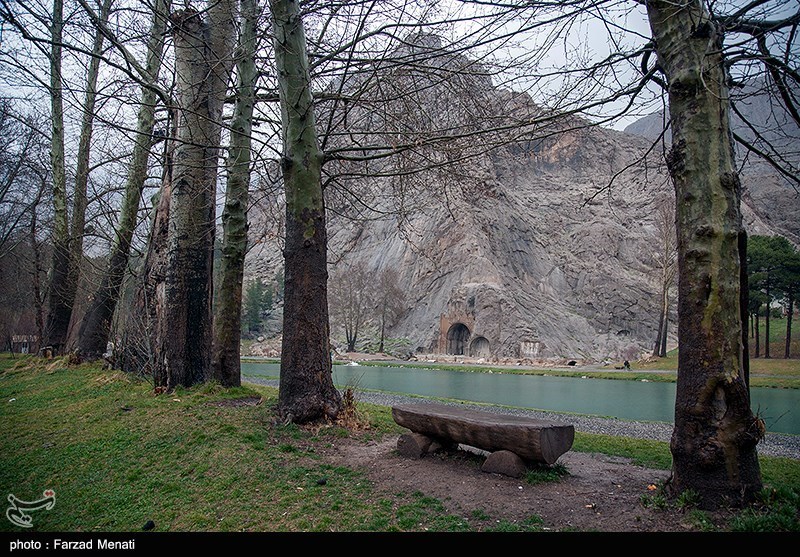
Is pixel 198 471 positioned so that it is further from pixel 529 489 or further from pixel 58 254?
pixel 58 254

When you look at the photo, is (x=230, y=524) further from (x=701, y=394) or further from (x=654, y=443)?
(x=654, y=443)

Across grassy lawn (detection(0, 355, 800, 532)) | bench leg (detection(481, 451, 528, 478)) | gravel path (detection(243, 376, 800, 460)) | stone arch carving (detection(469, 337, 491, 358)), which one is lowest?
stone arch carving (detection(469, 337, 491, 358))

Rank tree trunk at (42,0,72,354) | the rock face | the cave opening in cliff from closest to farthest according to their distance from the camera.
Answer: tree trunk at (42,0,72,354) < the rock face < the cave opening in cliff

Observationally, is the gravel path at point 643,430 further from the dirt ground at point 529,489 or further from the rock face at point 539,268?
the rock face at point 539,268

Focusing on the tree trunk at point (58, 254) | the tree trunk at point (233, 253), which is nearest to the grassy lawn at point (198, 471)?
the tree trunk at point (233, 253)

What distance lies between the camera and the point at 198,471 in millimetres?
4445

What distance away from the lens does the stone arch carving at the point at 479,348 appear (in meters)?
48.7

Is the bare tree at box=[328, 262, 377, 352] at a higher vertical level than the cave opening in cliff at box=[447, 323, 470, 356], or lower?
higher

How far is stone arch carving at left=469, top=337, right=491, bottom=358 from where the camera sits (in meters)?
48.7

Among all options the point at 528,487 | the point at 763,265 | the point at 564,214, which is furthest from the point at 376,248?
the point at 528,487

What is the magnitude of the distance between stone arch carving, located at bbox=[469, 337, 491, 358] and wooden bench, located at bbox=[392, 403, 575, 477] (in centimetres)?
4388

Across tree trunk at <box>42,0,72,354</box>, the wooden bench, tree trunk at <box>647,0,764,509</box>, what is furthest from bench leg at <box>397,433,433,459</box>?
tree trunk at <box>42,0,72,354</box>

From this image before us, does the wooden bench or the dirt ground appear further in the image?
the wooden bench

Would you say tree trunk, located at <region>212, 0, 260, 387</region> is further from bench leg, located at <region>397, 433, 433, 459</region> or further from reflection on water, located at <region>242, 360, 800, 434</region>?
reflection on water, located at <region>242, 360, 800, 434</region>
